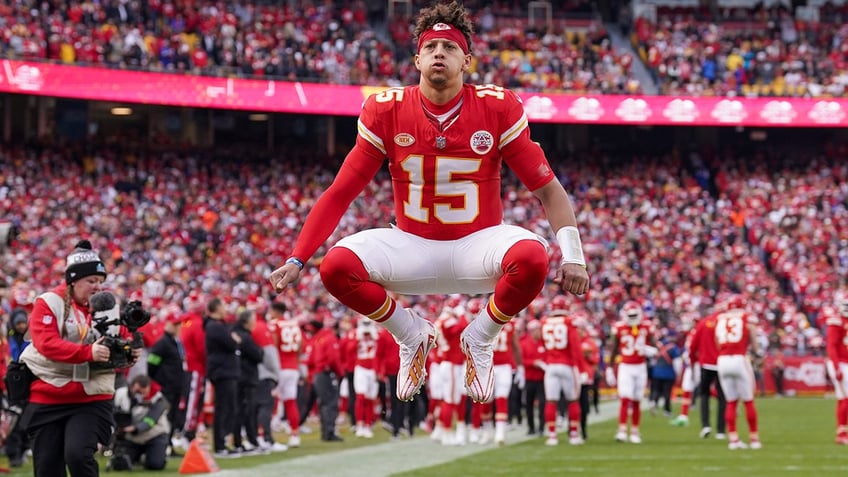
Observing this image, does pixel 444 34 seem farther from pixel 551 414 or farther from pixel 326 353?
pixel 326 353

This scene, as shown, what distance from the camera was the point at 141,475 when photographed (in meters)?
13.7

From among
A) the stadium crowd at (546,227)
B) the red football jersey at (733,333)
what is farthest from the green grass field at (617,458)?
the stadium crowd at (546,227)

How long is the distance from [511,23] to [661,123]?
671 cm

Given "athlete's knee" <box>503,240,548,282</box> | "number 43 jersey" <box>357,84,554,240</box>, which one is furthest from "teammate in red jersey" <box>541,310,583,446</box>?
"athlete's knee" <box>503,240,548,282</box>

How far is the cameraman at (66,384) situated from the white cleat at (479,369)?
253 cm

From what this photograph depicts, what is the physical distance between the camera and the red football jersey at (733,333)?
17.2 meters

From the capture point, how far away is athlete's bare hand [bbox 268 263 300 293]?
636cm

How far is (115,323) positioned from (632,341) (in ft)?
38.4

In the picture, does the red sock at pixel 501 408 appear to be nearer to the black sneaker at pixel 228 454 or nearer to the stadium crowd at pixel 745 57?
the black sneaker at pixel 228 454

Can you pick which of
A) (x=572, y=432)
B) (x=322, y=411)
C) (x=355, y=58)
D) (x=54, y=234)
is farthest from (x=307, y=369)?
(x=355, y=58)

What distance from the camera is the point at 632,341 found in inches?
748

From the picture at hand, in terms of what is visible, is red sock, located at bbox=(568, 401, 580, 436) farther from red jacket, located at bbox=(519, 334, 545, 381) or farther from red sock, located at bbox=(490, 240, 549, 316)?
red sock, located at bbox=(490, 240, 549, 316)

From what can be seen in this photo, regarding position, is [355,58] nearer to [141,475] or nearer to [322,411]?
[322,411]

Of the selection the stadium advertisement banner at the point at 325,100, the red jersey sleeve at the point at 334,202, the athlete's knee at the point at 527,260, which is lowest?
the athlete's knee at the point at 527,260
